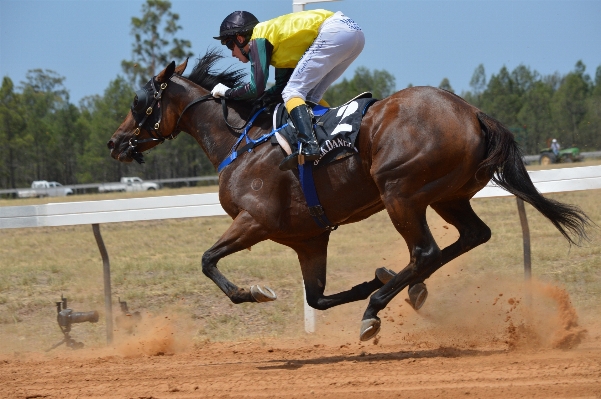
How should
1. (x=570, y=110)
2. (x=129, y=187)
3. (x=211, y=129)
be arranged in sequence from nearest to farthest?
(x=211, y=129) < (x=570, y=110) < (x=129, y=187)

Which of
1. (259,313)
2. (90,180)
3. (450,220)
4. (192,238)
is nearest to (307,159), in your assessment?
(450,220)

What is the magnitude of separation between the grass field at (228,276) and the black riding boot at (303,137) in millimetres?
1748

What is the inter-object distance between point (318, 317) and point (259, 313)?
0.98 metres

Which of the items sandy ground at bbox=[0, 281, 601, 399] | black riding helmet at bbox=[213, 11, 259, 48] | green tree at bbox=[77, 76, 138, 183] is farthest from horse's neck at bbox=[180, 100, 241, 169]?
green tree at bbox=[77, 76, 138, 183]

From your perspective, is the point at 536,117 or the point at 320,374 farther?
the point at 536,117

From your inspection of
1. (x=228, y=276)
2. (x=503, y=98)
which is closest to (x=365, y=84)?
(x=503, y=98)

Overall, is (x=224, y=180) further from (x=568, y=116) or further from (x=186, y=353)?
(x=568, y=116)

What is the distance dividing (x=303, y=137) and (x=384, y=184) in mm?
711

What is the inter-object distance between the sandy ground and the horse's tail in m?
0.79

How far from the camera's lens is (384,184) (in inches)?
204

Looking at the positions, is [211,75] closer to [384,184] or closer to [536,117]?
[384,184]

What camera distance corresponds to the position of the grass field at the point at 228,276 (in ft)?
24.4

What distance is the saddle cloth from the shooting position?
17.5 ft

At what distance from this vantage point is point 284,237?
5.82 meters
